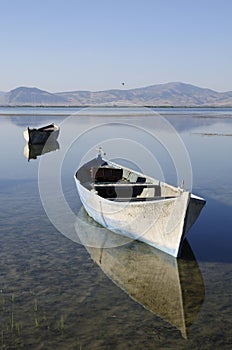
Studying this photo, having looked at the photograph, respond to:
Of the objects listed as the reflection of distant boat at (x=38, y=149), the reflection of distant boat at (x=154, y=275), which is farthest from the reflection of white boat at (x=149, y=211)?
the reflection of distant boat at (x=38, y=149)

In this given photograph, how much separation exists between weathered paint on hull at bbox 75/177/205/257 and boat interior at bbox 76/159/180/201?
133cm

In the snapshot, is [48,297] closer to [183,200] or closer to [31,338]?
[31,338]

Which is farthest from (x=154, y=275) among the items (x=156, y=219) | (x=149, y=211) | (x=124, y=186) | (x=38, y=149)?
(x=38, y=149)

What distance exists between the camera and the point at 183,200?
1255 cm

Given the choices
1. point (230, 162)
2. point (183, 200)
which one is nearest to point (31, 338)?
point (183, 200)

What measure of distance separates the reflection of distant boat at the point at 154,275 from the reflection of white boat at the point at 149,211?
→ 0.48 metres

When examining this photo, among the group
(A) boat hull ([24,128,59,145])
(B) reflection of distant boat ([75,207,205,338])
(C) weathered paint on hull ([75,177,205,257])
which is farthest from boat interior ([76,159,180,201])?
(A) boat hull ([24,128,59,145])

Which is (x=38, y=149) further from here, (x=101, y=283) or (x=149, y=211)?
(x=101, y=283)

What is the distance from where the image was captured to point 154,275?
40.4ft

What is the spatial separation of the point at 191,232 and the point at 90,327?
298 inches

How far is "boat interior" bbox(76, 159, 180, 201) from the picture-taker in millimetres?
16750

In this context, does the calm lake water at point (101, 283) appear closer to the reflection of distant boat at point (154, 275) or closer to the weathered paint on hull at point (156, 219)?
the reflection of distant boat at point (154, 275)

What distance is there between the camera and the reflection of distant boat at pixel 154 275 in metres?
10.3

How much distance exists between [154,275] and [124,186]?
6231mm
